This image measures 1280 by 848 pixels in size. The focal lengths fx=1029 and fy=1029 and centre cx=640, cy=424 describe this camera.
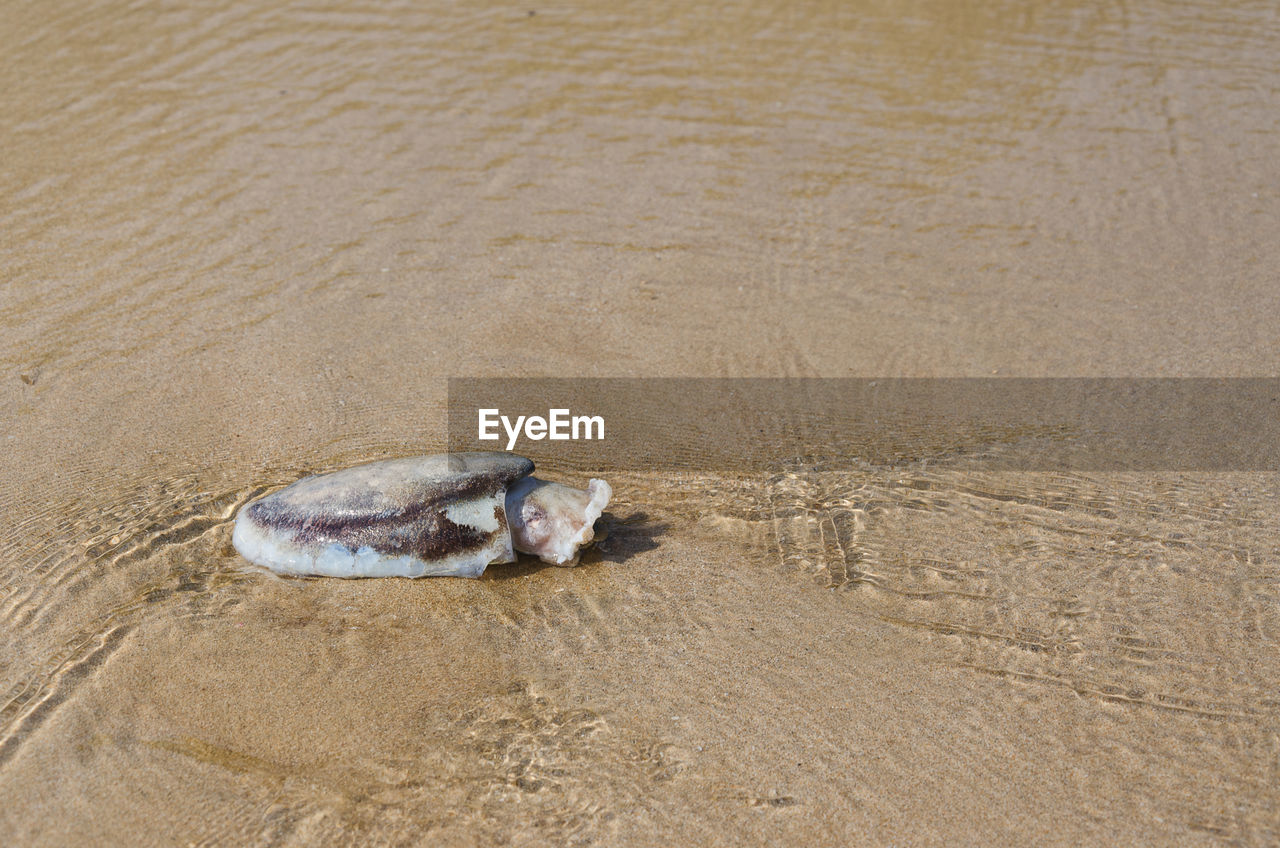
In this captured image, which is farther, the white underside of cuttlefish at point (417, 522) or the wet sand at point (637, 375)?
the white underside of cuttlefish at point (417, 522)

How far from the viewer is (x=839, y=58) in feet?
23.9

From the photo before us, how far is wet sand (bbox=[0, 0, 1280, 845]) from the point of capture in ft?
9.07

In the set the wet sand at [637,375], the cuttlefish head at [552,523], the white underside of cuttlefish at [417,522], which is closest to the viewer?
the wet sand at [637,375]

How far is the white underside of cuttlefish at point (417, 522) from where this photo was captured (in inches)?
128

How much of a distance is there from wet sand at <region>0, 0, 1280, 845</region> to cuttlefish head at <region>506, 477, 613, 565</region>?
3.5 inches

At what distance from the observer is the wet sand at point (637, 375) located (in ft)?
9.07

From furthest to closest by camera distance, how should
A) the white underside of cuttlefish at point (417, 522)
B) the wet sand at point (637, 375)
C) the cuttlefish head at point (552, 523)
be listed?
the cuttlefish head at point (552, 523)
the white underside of cuttlefish at point (417, 522)
the wet sand at point (637, 375)

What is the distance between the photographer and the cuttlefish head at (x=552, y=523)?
3357mm

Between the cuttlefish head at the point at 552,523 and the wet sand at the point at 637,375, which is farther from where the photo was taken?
the cuttlefish head at the point at 552,523

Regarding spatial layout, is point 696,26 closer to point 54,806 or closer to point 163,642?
point 163,642

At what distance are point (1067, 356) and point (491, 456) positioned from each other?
9.24ft

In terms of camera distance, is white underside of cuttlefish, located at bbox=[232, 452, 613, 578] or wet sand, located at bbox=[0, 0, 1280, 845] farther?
white underside of cuttlefish, located at bbox=[232, 452, 613, 578]

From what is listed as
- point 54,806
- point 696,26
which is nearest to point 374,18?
point 696,26

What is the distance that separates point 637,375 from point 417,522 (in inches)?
62.7
